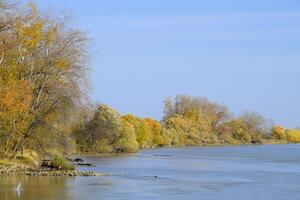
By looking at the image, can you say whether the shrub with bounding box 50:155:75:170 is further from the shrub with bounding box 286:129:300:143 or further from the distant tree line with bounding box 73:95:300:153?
the shrub with bounding box 286:129:300:143

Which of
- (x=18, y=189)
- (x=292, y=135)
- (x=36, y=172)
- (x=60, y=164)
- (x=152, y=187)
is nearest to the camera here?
(x=18, y=189)

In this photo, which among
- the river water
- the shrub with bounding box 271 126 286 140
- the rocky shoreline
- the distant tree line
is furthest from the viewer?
the shrub with bounding box 271 126 286 140

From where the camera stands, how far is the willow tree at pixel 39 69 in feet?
133

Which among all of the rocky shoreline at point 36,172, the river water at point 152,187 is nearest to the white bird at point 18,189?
the river water at point 152,187

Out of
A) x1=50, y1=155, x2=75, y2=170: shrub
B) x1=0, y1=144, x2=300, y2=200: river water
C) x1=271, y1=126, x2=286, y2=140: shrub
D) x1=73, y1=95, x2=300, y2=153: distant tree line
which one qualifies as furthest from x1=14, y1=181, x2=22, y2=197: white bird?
x1=271, y1=126, x2=286, y2=140: shrub

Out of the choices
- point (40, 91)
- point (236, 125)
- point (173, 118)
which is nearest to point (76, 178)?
point (40, 91)

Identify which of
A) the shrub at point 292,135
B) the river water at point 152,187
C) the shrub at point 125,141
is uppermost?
the shrub at point 292,135

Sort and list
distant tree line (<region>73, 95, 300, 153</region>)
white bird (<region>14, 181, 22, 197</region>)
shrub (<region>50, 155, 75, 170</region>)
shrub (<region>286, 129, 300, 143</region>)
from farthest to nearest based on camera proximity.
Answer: shrub (<region>286, 129, 300, 143</region>)
distant tree line (<region>73, 95, 300, 153</region>)
shrub (<region>50, 155, 75, 170</region>)
white bird (<region>14, 181, 22, 197</region>)

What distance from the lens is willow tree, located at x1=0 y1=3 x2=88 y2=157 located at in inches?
1601

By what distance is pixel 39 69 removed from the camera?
140 feet

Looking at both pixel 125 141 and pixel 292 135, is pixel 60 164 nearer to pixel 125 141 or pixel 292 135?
pixel 125 141

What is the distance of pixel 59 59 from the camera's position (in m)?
42.5

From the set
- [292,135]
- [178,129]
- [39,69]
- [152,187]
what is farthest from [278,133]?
[152,187]

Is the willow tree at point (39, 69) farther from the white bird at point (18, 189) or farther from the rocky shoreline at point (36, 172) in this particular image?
the white bird at point (18, 189)
